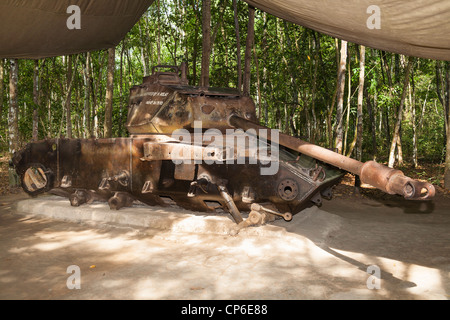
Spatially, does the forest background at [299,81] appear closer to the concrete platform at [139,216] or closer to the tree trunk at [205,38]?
the tree trunk at [205,38]

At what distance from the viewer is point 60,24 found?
670 centimetres

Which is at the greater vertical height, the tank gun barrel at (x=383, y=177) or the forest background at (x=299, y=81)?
the forest background at (x=299, y=81)

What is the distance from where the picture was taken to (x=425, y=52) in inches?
172

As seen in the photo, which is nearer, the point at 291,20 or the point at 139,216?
the point at 291,20

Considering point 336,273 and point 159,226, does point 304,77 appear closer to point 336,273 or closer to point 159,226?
point 159,226

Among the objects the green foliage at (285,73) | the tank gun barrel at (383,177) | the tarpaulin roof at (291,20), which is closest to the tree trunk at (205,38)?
the tarpaulin roof at (291,20)

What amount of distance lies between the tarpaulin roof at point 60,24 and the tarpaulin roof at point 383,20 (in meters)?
3.31

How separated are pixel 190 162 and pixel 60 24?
371 centimetres

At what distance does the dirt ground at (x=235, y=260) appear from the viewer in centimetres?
336

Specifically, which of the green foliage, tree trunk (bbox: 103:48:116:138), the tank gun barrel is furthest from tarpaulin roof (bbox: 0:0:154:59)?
the tank gun barrel

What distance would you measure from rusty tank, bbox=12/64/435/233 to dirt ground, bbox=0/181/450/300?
1.54 ft

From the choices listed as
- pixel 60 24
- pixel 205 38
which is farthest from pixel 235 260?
pixel 205 38

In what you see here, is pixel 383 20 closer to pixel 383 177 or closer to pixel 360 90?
pixel 383 177
